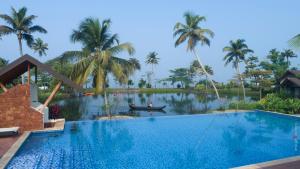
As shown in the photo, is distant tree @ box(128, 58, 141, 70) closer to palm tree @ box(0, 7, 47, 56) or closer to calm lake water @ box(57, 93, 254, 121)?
calm lake water @ box(57, 93, 254, 121)

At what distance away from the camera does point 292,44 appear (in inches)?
405

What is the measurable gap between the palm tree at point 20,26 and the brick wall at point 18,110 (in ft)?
47.1

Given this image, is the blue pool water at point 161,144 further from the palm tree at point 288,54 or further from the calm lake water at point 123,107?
the palm tree at point 288,54

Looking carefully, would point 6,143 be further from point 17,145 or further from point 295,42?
point 295,42

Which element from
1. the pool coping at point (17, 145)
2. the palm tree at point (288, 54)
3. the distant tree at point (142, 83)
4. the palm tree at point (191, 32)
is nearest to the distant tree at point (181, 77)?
the distant tree at point (142, 83)

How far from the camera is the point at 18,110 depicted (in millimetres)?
13766

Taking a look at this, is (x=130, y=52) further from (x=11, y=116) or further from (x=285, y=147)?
(x=285, y=147)

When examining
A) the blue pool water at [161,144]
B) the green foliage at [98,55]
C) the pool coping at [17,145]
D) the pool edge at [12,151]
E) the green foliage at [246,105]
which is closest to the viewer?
the pool edge at [12,151]

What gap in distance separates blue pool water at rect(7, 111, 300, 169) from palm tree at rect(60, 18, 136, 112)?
337 centimetres

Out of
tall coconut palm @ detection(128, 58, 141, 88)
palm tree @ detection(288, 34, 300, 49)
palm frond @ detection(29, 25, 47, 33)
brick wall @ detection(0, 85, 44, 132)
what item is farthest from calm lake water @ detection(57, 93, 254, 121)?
palm tree @ detection(288, 34, 300, 49)

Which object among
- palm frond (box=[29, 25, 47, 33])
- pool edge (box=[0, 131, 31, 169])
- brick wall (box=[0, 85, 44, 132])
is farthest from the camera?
palm frond (box=[29, 25, 47, 33])

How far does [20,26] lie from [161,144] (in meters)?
21.2

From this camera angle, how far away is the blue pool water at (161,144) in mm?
9594

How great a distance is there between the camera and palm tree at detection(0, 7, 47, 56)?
84.1 ft
